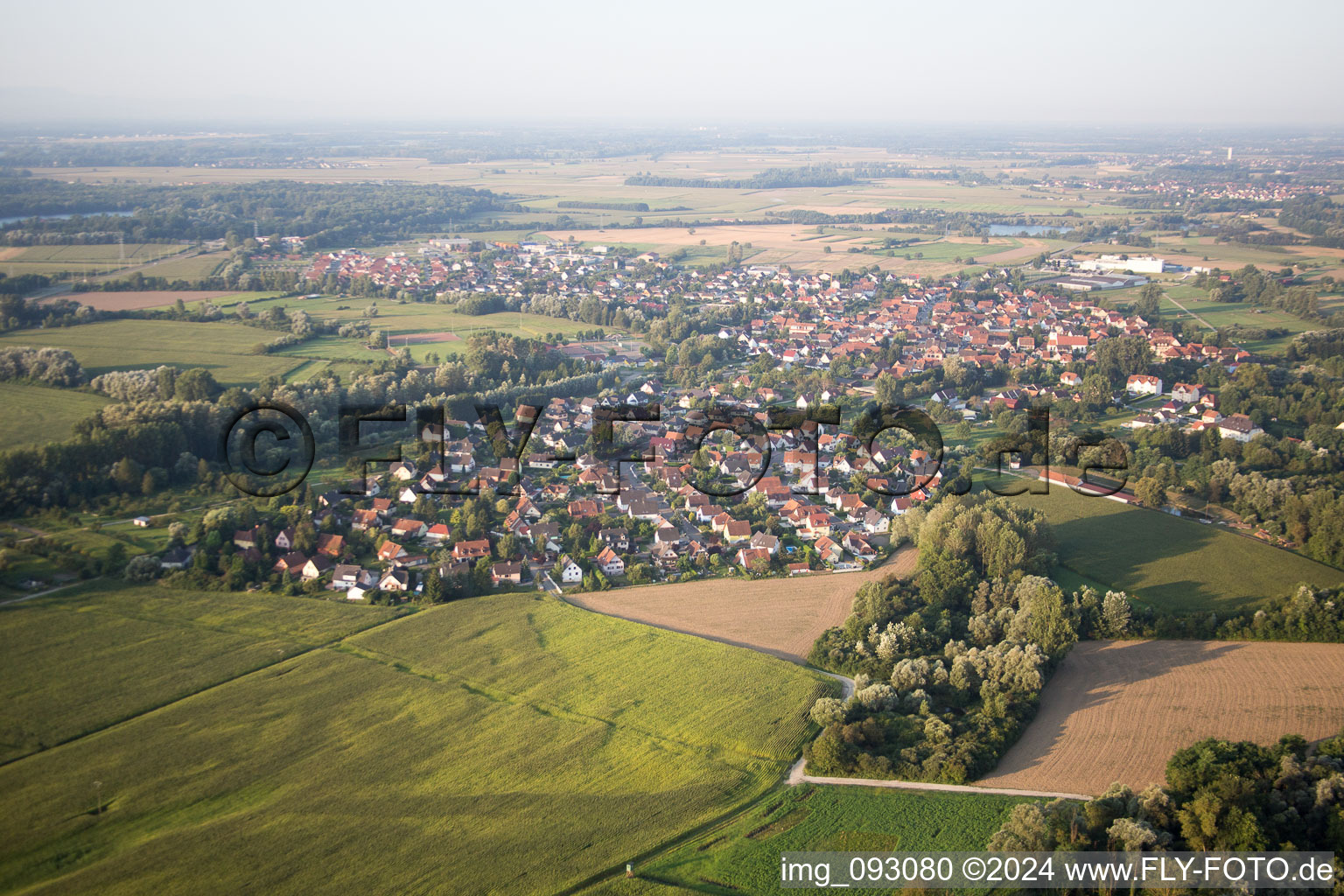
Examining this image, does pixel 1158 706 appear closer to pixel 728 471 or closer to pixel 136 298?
pixel 728 471

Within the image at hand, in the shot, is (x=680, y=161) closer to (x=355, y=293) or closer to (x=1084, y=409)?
(x=355, y=293)

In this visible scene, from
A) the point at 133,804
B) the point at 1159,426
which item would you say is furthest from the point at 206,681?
the point at 1159,426

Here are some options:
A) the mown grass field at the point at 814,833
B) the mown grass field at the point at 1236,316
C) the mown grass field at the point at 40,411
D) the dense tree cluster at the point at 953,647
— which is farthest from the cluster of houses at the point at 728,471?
the mown grass field at the point at 40,411

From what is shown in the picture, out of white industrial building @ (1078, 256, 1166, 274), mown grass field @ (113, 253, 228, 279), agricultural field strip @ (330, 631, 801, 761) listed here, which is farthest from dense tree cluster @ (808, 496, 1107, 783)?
mown grass field @ (113, 253, 228, 279)

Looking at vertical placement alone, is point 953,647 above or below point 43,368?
below

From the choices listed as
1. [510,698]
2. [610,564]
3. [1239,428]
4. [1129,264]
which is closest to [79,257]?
[610,564]

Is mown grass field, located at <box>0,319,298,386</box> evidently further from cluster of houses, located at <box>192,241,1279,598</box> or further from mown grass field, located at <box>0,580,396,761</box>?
mown grass field, located at <box>0,580,396,761</box>

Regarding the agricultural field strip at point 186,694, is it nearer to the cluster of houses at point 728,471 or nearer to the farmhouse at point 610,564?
the cluster of houses at point 728,471
